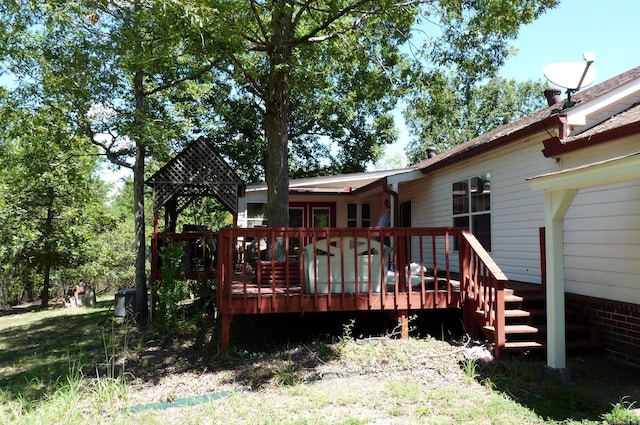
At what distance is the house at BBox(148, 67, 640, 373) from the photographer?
15.9 feet

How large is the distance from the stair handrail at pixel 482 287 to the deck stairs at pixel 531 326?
0.11m

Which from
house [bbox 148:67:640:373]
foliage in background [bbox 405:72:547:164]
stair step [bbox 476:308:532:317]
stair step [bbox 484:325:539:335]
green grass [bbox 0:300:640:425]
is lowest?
green grass [bbox 0:300:640:425]

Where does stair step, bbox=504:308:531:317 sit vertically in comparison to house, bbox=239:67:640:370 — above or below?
below

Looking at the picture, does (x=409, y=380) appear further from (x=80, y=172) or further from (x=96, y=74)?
(x=80, y=172)

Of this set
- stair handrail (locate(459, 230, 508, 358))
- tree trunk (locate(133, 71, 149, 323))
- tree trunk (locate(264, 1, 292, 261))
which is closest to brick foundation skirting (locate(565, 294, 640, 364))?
stair handrail (locate(459, 230, 508, 358))

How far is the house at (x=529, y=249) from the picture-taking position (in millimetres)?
4844

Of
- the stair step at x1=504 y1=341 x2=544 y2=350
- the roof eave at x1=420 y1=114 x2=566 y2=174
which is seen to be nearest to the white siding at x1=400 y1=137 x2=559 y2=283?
the roof eave at x1=420 y1=114 x2=566 y2=174

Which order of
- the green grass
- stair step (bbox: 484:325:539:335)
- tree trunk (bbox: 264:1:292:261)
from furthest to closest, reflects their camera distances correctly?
tree trunk (bbox: 264:1:292:261)
stair step (bbox: 484:325:539:335)
the green grass

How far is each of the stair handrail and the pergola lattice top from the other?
4907mm

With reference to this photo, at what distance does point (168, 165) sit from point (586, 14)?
850 centimetres

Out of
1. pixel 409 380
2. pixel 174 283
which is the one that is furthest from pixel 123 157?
pixel 409 380

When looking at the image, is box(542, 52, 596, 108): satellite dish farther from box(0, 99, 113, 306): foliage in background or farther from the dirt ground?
box(0, 99, 113, 306): foliage in background

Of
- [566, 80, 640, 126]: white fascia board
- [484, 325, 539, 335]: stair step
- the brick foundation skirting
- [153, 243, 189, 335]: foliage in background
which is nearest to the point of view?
the brick foundation skirting

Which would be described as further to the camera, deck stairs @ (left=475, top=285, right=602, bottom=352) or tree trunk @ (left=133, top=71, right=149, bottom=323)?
tree trunk @ (left=133, top=71, right=149, bottom=323)
